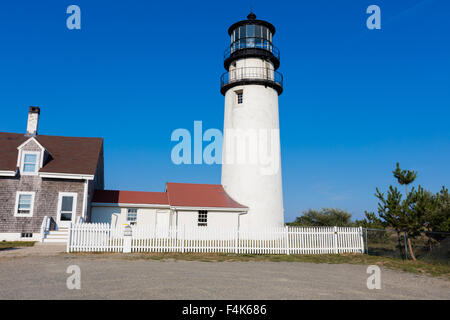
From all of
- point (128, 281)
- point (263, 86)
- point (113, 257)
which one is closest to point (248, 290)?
point (128, 281)

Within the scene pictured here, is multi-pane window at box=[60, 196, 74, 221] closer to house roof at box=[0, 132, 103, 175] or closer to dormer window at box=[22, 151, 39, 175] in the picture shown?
house roof at box=[0, 132, 103, 175]

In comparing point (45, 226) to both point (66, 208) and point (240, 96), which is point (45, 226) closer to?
point (66, 208)

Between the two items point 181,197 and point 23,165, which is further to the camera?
point 181,197

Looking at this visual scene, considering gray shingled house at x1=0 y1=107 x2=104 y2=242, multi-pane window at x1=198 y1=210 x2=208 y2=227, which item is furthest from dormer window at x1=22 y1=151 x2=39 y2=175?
multi-pane window at x1=198 y1=210 x2=208 y2=227

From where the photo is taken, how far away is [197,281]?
8.27m

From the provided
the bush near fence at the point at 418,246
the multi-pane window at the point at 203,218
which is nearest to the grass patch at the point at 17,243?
the multi-pane window at the point at 203,218

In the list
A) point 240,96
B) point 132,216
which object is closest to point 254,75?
point 240,96

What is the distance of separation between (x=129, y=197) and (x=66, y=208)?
185 inches

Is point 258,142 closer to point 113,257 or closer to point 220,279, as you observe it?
point 113,257

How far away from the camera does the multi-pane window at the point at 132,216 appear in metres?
21.8

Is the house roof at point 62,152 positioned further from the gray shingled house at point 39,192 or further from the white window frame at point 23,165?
the white window frame at point 23,165

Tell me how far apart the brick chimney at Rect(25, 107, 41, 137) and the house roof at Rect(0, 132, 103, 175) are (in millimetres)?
436

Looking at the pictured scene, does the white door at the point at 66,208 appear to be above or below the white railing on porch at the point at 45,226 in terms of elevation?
above

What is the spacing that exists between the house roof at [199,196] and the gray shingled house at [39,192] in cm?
587
